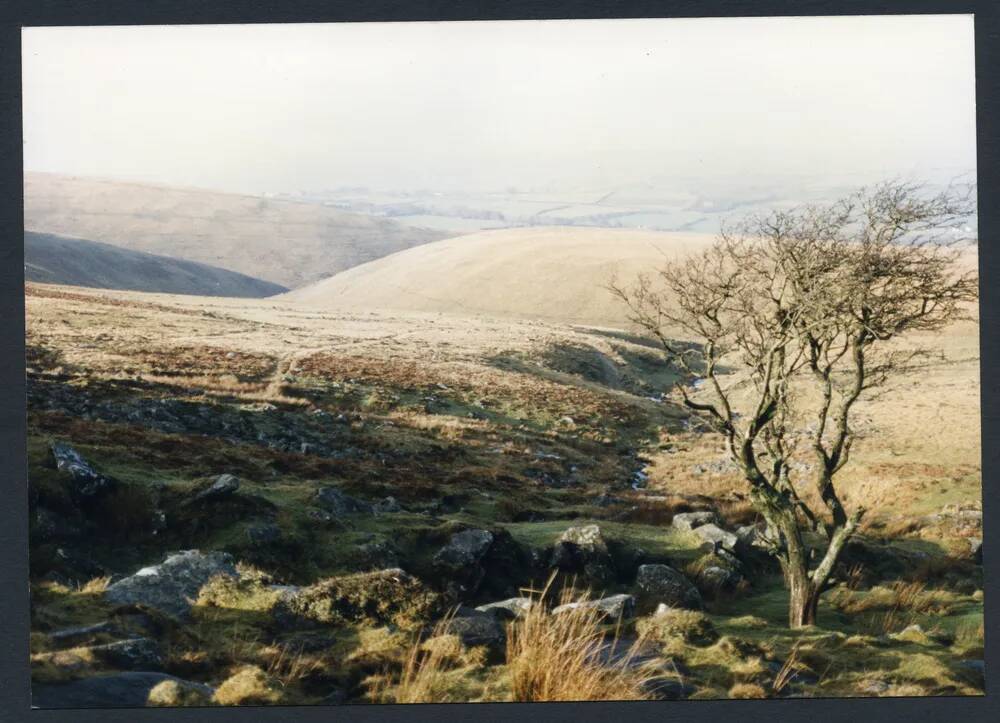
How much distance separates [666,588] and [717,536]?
6.29ft

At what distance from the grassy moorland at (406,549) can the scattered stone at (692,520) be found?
0.46 ft

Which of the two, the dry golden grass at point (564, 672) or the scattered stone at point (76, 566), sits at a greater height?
the scattered stone at point (76, 566)

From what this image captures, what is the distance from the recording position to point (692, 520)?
13.8m

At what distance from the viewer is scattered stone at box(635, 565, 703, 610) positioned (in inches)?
453

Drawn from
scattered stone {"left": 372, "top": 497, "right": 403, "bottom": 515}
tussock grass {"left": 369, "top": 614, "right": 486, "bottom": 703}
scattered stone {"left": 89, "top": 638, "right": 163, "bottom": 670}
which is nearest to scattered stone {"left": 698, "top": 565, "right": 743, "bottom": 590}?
tussock grass {"left": 369, "top": 614, "right": 486, "bottom": 703}

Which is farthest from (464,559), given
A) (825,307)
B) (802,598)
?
(825,307)

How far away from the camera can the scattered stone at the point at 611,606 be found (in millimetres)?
10945

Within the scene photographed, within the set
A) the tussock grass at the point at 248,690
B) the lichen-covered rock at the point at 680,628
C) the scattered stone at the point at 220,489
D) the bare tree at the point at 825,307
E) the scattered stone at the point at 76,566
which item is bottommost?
the tussock grass at the point at 248,690

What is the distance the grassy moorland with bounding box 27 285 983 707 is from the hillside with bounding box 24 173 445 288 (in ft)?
7.69

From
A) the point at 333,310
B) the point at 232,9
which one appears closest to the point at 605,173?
the point at 232,9

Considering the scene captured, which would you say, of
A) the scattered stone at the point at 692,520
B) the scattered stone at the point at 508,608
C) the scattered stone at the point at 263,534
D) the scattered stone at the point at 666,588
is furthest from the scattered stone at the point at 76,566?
the scattered stone at the point at 692,520

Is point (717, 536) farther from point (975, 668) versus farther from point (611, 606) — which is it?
point (975, 668)

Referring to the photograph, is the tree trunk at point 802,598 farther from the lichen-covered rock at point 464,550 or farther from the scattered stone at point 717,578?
the lichen-covered rock at point 464,550

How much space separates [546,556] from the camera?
480 inches
